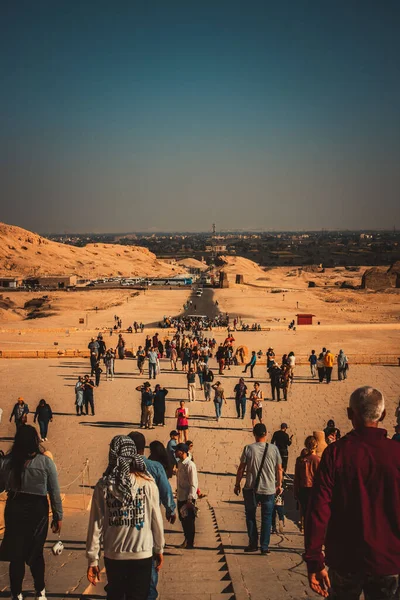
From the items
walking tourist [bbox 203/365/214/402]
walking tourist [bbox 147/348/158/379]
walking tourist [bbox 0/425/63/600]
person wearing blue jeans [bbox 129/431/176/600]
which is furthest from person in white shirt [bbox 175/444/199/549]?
walking tourist [bbox 147/348/158/379]

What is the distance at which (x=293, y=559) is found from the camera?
6.11 meters

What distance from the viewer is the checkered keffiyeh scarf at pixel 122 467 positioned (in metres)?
3.78

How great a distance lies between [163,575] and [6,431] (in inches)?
380

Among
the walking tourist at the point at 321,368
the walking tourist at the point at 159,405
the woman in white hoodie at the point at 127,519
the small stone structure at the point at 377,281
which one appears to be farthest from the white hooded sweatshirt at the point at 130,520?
the small stone structure at the point at 377,281

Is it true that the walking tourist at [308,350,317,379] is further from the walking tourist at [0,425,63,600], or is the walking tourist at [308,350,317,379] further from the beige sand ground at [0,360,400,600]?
the walking tourist at [0,425,63,600]

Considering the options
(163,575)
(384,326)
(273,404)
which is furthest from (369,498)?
(384,326)

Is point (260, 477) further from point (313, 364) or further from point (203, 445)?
point (313, 364)

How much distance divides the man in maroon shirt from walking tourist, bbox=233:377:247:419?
40.1 ft

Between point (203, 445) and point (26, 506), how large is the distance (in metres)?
8.97

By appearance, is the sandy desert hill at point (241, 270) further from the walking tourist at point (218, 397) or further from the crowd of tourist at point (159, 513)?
the crowd of tourist at point (159, 513)

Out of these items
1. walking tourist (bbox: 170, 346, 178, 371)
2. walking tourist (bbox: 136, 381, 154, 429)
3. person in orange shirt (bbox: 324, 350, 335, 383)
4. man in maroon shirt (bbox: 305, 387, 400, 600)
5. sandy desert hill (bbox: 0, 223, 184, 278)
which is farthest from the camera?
sandy desert hill (bbox: 0, 223, 184, 278)

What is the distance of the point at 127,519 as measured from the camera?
12.4 ft

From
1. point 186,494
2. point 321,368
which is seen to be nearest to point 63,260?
point 321,368

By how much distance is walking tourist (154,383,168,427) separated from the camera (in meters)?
14.4
